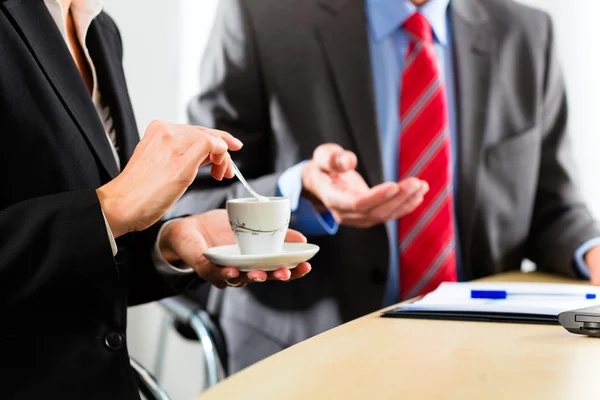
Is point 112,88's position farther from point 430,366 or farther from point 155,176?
point 430,366

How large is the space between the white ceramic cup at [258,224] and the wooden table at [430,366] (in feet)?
0.58

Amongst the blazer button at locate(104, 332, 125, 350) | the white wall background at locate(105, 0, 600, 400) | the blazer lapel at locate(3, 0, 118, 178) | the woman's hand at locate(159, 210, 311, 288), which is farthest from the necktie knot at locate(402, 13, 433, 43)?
the blazer button at locate(104, 332, 125, 350)

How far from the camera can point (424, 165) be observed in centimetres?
198

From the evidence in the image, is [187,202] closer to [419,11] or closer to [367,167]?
[367,167]

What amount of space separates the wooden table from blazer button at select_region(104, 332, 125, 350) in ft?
0.90

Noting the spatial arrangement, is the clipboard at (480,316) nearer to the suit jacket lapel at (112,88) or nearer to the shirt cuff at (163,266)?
the shirt cuff at (163,266)

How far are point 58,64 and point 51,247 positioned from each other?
31cm

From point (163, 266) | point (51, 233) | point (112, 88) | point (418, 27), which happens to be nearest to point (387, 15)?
point (418, 27)

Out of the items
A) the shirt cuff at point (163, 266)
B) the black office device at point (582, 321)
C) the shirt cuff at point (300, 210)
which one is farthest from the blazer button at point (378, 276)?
the black office device at point (582, 321)

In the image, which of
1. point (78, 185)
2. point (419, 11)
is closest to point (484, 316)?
point (78, 185)

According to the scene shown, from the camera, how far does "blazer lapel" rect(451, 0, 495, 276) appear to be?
2.02 meters

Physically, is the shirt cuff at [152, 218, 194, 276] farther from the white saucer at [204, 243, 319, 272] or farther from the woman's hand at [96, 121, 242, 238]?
the woman's hand at [96, 121, 242, 238]

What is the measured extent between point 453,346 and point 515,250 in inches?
47.0

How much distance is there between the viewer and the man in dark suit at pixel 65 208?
0.95 meters
